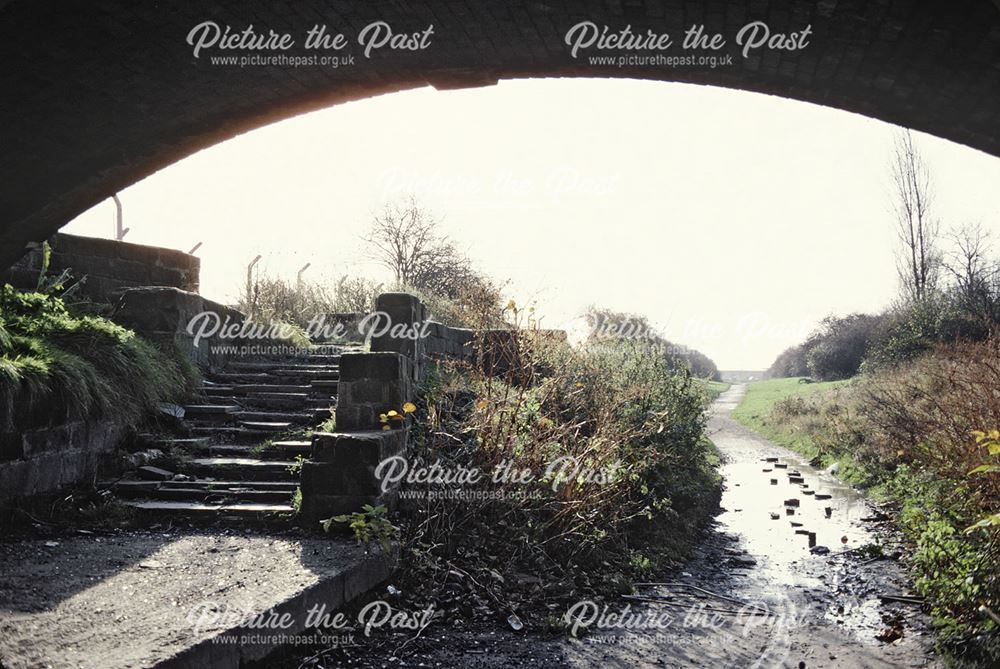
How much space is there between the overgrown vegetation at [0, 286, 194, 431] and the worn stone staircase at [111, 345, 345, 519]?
55 cm

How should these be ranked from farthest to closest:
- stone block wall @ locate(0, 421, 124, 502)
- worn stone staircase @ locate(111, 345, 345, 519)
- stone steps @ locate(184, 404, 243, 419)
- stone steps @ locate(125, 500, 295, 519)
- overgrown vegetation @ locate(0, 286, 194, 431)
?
stone steps @ locate(184, 404, 243, 419)
worn stone staircase @ locate(111, 345, 345, 519)
stone steps @ locate(125, 500, 295, 519)
overgrown vegetation @ locate(0, 286, 194, 431)
stone block wall @ locate(0, 421, 124, 502)

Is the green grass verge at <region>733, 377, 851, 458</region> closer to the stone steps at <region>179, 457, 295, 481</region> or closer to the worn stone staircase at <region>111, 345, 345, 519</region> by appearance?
the worn stone staircase at <region>111, 345, 345, 519</region>

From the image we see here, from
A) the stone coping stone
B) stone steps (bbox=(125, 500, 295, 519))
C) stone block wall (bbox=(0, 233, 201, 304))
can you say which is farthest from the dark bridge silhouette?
the stone coping stone

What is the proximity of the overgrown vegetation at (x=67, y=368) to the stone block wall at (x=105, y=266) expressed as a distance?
1.06m

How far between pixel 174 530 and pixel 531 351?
407 cm

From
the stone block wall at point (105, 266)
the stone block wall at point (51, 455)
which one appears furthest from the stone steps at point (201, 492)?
the stone block wall at point (105, 266)

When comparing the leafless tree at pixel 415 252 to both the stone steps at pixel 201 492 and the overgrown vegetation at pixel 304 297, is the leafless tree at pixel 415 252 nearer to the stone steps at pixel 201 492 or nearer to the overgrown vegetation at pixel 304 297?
the overgrown vegetation at pixel 304 297

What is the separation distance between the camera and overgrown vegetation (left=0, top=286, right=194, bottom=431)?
5.45 m

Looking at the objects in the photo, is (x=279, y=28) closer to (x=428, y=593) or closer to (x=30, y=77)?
(x=30, y=77)

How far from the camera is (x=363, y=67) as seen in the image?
5.80 m

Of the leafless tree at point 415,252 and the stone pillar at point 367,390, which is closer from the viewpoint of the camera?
the stone pillar at point 367,390

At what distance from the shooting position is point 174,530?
5.66 meters

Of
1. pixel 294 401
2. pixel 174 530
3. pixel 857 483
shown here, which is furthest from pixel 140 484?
pixel 857 483

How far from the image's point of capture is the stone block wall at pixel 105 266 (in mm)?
8105
